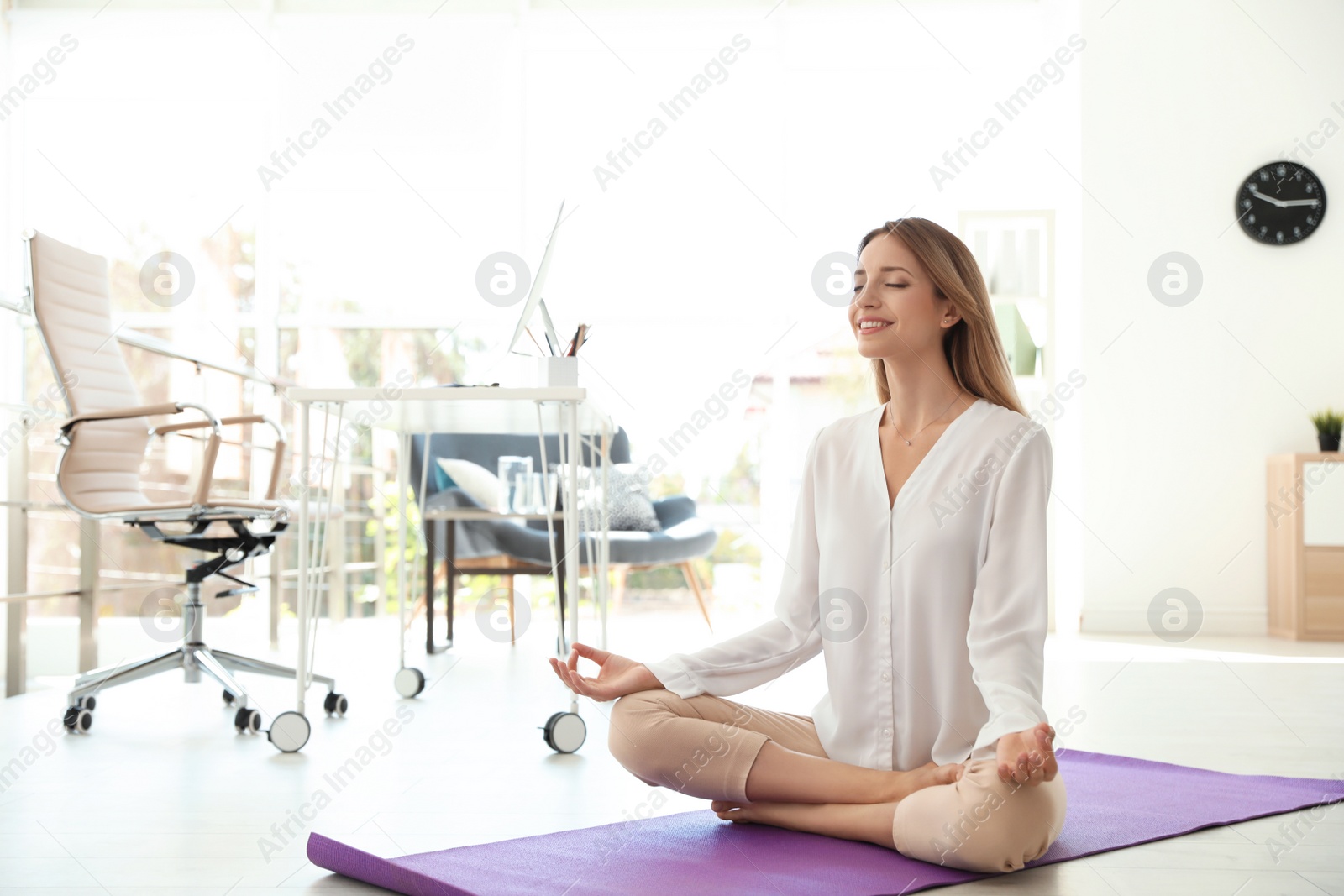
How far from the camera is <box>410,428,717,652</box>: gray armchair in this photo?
3.72 m

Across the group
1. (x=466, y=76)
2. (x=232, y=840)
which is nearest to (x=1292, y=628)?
(x=232, y=840)

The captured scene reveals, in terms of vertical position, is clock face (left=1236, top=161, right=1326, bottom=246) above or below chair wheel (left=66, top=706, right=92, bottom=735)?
above

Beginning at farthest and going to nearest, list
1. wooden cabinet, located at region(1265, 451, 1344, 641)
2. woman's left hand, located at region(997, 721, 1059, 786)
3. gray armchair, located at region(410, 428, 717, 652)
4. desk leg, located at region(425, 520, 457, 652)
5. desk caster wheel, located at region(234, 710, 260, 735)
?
wooden cabinet, located at region(1265, 451, 1344, 641), gray armchair, located at region(410, 428, 717, 652), desk leg, located at region(425, 520, 457, 652), desk caster wheel, located at region(234, 710, 260, 735), woman's left hand, located at region(997, 721, 1059, 786)

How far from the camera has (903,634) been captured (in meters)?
1.32

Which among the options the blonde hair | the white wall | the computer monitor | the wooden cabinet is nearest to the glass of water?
the computer monitor

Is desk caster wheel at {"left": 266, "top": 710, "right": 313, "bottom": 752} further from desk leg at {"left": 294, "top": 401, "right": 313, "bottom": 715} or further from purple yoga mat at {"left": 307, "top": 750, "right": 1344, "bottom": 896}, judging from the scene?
purple yoga mat at {"left": 307, "top": 750, "right": 1344, "bottom": 896}

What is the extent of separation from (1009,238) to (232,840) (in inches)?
161

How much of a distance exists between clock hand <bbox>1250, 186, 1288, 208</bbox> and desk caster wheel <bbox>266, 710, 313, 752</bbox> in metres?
4.32

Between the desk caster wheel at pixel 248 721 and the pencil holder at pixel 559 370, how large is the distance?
36.4 inches

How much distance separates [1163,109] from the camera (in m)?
4.46

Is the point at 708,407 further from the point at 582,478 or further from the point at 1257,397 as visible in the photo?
the point at 1257,397

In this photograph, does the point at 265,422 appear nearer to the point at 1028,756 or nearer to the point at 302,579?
the point at 302,579

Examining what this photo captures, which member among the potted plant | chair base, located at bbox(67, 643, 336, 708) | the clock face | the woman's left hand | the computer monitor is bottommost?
chair base, located at bbox(67, 643, 336, 708)

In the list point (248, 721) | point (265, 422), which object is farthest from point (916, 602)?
point (265, 422)
